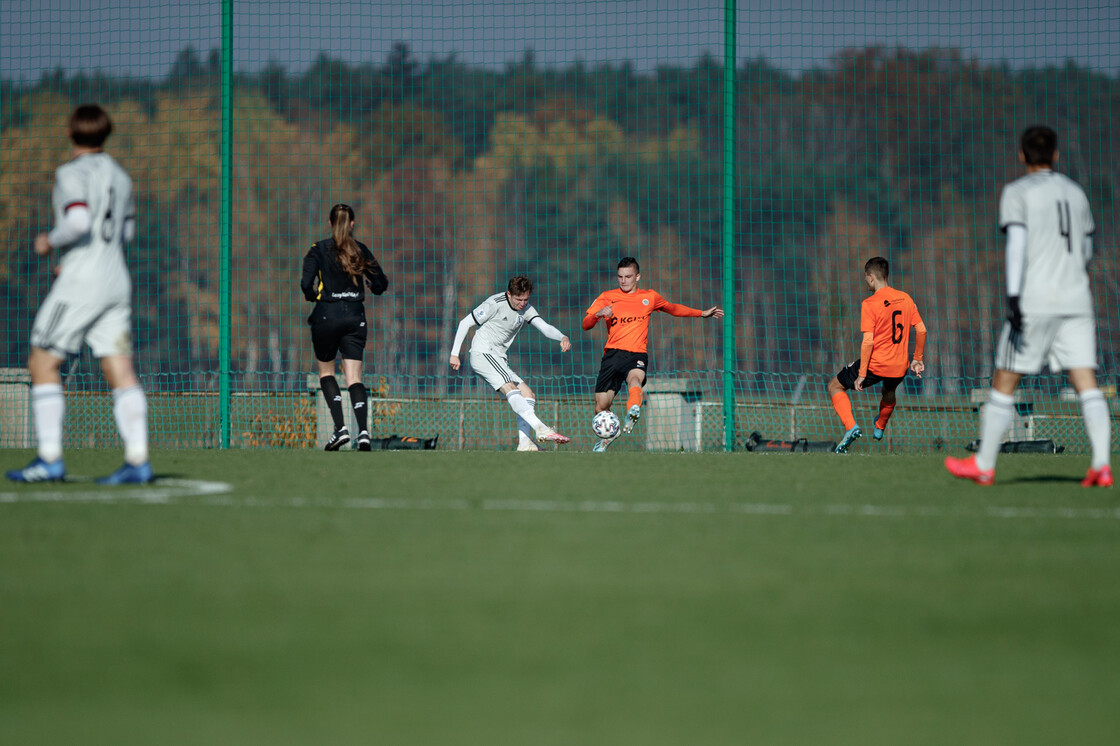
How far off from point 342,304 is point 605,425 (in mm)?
2869

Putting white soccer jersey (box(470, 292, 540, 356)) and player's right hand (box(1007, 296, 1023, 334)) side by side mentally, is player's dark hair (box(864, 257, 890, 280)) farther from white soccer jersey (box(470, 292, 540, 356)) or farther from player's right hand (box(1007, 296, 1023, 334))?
player's right hand (box(1007, 296, 1023, 334))

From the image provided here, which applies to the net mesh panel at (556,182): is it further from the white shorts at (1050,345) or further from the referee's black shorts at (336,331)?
the white shorts at (1050,345)

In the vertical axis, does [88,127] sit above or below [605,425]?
above

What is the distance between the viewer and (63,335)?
6.06 metres

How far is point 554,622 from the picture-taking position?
126 inches

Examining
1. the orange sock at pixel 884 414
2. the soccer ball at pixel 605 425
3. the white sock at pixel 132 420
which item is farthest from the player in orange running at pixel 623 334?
the white sock at pixel 132 420

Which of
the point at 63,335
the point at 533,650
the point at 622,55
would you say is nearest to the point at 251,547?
the point at 533,650

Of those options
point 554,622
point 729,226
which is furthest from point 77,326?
point 729,226

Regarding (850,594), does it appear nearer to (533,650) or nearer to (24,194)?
(533,650)

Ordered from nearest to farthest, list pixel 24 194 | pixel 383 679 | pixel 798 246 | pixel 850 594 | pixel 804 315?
1. pixel 383 679
2. pixel 850 594
3. pixel 24 194
4. pixel 804 315
5. pixel 798 246

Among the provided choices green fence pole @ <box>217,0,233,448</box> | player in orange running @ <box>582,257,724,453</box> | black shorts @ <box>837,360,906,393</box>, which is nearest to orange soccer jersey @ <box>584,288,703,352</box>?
player in orange running @ <box>582,257,724,453</box>

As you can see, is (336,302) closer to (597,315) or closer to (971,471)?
(597,315)

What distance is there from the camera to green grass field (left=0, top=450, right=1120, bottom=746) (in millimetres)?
2461

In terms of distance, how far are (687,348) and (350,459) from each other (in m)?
28.0
